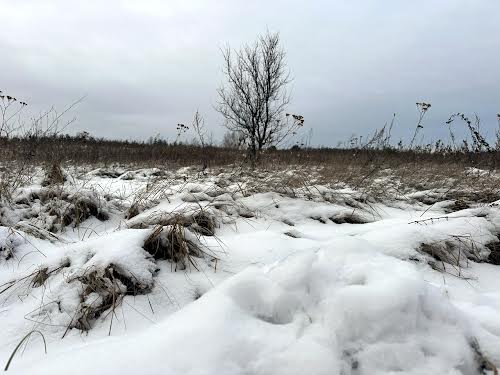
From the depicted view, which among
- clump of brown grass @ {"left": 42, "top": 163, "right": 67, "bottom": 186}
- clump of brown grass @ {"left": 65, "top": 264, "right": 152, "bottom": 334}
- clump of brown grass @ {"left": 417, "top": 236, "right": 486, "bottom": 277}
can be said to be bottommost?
clump of brown grass @ {"left": 65, "top": 264, "right": 152, "bottom": 334}

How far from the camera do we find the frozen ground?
41.2 inches

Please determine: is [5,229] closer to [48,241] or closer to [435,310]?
[48,241]

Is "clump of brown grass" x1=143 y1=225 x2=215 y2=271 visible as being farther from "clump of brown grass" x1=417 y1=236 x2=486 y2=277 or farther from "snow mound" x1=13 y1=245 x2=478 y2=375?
"clump of brown grass" x1=417 y1=236 x2=486 y2=277

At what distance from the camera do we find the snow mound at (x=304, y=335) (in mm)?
1022

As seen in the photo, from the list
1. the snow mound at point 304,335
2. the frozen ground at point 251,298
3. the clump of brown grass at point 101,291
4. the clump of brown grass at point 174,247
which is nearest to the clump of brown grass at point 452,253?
the frozen ground at point 251,298

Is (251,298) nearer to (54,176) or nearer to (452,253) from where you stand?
(452,253)

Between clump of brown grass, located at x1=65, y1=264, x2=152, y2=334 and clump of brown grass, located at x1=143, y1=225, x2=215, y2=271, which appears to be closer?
clump of brown grass, located at x1=65, y1=264, x2=152, y2=334

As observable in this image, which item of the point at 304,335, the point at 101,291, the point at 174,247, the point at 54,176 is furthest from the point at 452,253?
the point at 54,176

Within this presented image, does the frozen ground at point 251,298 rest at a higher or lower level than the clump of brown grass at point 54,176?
lower

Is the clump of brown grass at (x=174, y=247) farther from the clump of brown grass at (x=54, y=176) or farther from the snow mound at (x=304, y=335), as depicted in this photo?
the clump of brown grass at (x=54, y=176)

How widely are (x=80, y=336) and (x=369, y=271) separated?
108cm

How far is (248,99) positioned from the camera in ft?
41.3

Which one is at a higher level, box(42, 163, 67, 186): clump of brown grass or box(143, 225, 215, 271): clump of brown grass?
box(42, 163, 67, 186): clump of brown grass

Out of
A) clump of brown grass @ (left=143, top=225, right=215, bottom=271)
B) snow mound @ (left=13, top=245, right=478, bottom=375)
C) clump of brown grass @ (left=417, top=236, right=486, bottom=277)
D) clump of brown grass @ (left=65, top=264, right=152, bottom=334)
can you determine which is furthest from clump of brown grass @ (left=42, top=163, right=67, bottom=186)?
clump of brown grass @ (left=417, top=236, right=486, bottom=277)
